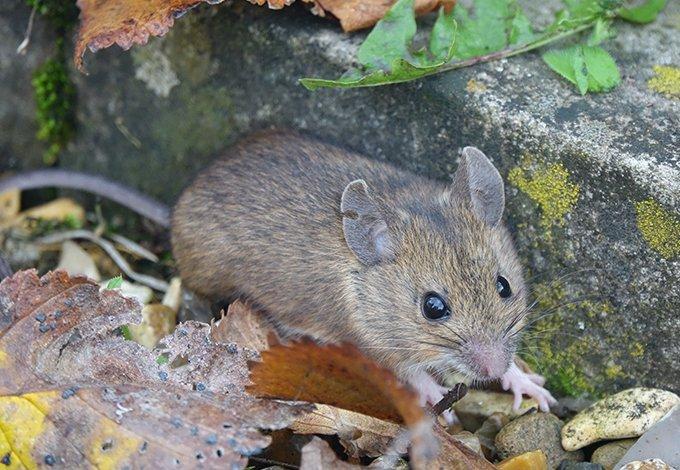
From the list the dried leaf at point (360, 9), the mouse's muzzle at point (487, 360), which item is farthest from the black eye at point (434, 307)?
the dried leaf at point (360, 9)

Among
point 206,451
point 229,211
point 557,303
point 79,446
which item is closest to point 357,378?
point 206,451

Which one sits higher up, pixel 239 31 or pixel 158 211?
pixel 239 31

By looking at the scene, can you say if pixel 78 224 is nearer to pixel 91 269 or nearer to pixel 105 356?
pixel 91 269

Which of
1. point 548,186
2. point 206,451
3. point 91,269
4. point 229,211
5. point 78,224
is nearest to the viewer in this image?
point 206,451

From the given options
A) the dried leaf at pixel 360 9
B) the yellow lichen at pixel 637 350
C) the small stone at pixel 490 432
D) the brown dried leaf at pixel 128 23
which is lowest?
the small stone at pixel 490 432

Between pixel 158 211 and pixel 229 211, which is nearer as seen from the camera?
pixel 229 211

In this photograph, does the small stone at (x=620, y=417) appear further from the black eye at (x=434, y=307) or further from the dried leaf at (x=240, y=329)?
the dried leaf at (x=240, y=329)

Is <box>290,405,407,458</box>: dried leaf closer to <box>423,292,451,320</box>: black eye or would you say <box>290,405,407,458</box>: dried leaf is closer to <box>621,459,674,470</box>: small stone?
<box>423,292,451,320</box>: black eye
